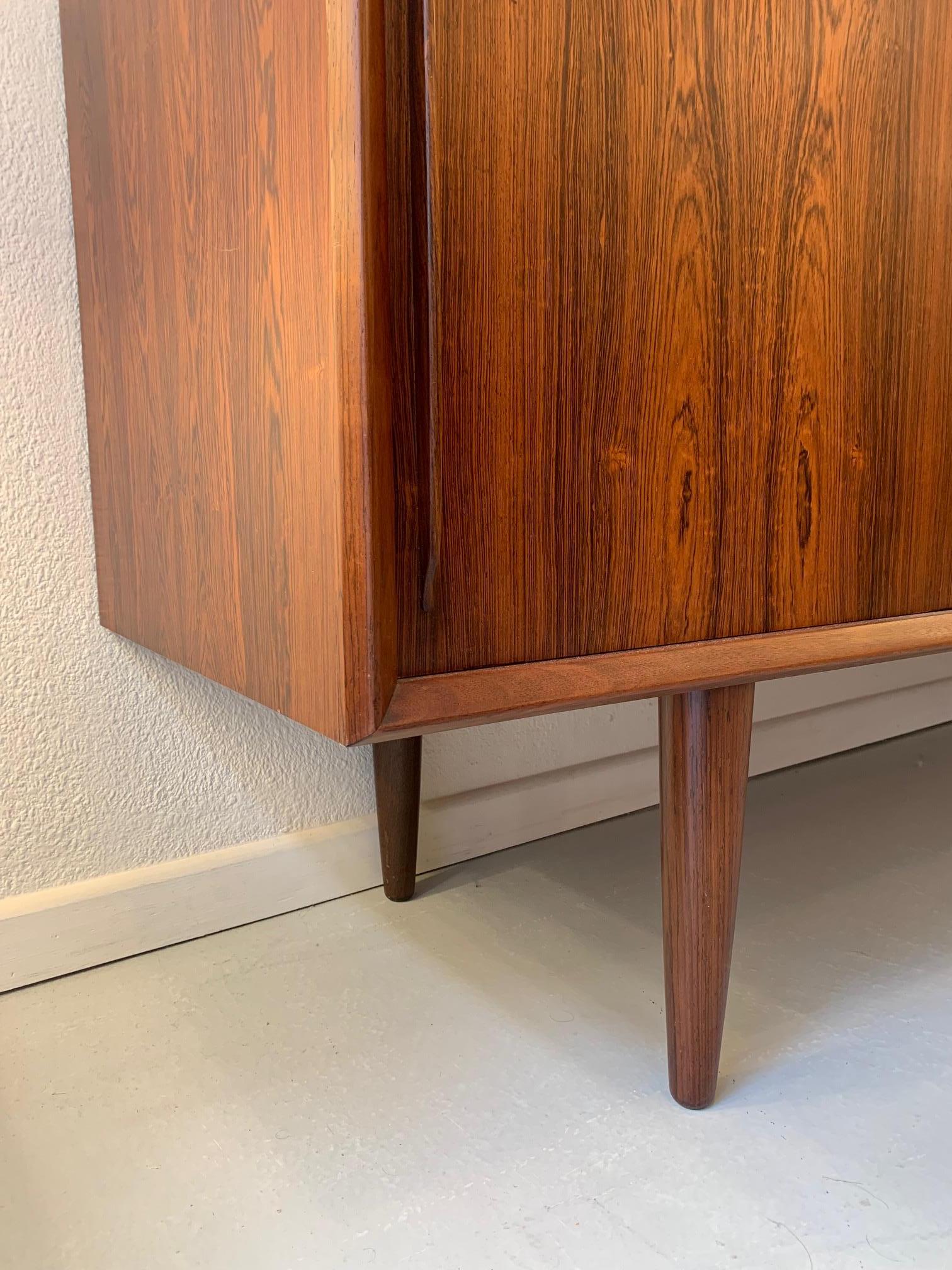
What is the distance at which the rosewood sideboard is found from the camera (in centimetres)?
40

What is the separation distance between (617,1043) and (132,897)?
40 centimetres

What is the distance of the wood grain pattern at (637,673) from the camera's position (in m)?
0.43

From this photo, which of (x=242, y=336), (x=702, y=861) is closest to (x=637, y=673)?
(x=702, y=861)

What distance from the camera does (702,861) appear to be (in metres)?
0.57

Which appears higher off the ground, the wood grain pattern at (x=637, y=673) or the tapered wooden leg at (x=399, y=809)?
the wood grain pattern at (x=637, y=673)

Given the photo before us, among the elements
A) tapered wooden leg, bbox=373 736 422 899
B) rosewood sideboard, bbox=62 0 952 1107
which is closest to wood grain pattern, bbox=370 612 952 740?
rosewood sideboard, bbox=62 0 952 1107

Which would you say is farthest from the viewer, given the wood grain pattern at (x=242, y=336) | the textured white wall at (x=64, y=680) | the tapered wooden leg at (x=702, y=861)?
the textured white wall at (x=64, y=680)

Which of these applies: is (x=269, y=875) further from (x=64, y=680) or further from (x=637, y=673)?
(x=637, y=673)

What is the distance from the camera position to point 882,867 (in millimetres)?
967

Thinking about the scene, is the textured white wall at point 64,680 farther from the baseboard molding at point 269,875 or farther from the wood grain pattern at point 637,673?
the wood grain pattern at point 637,673

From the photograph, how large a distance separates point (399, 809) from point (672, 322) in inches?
20.0

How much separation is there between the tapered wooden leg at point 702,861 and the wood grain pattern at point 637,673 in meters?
0.04

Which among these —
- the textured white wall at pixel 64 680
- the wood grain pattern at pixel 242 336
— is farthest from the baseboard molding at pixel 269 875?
the wood grain pattern at pixel 242 336

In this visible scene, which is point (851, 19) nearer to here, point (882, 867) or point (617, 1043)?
point (617, 1043)
